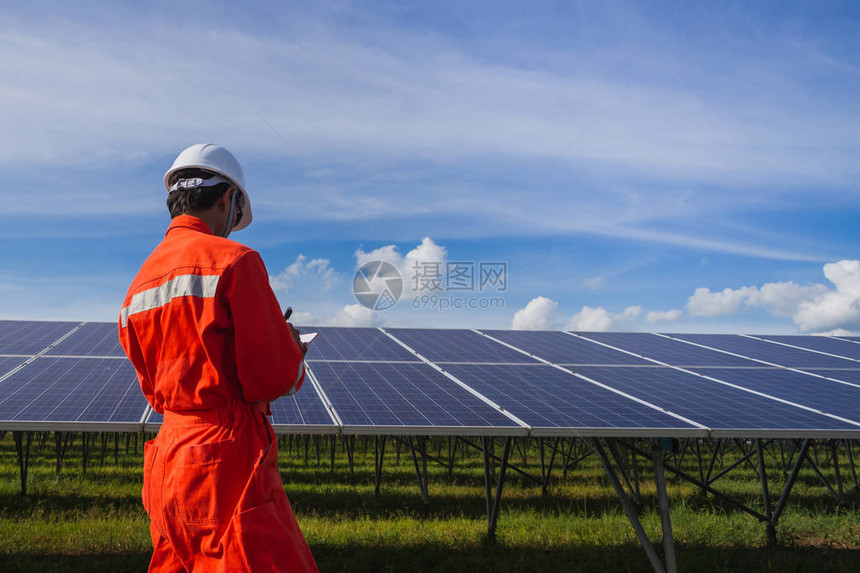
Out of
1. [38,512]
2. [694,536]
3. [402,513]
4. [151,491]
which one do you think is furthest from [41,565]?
[694,536]

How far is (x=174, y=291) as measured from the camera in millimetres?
2502

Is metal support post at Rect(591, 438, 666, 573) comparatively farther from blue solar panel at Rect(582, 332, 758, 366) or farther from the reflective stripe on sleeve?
the reflective stripe on sleeve

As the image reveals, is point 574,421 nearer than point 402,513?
Yes

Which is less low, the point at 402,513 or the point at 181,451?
the point at 181,451

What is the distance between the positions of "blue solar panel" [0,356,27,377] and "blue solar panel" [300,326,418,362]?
373 cm

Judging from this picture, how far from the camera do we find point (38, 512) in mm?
12062

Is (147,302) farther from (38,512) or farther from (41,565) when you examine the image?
(38,512)

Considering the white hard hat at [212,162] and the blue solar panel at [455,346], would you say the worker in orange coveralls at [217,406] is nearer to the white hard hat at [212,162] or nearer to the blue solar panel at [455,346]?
the white hard hat at [212,162]

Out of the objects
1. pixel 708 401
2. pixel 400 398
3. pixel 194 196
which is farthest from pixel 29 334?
pixel 708 401

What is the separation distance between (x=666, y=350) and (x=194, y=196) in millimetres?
10330

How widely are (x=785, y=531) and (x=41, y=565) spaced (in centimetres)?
1126

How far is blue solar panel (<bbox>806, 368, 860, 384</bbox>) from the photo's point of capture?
10.0 m

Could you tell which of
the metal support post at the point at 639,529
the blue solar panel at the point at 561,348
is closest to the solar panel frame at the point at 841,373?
the blue solar panel at the point at 561,348

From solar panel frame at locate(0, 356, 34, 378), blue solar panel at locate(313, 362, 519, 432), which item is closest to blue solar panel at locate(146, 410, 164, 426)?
blue solar panel at locate(313, 362, 519, 432)
